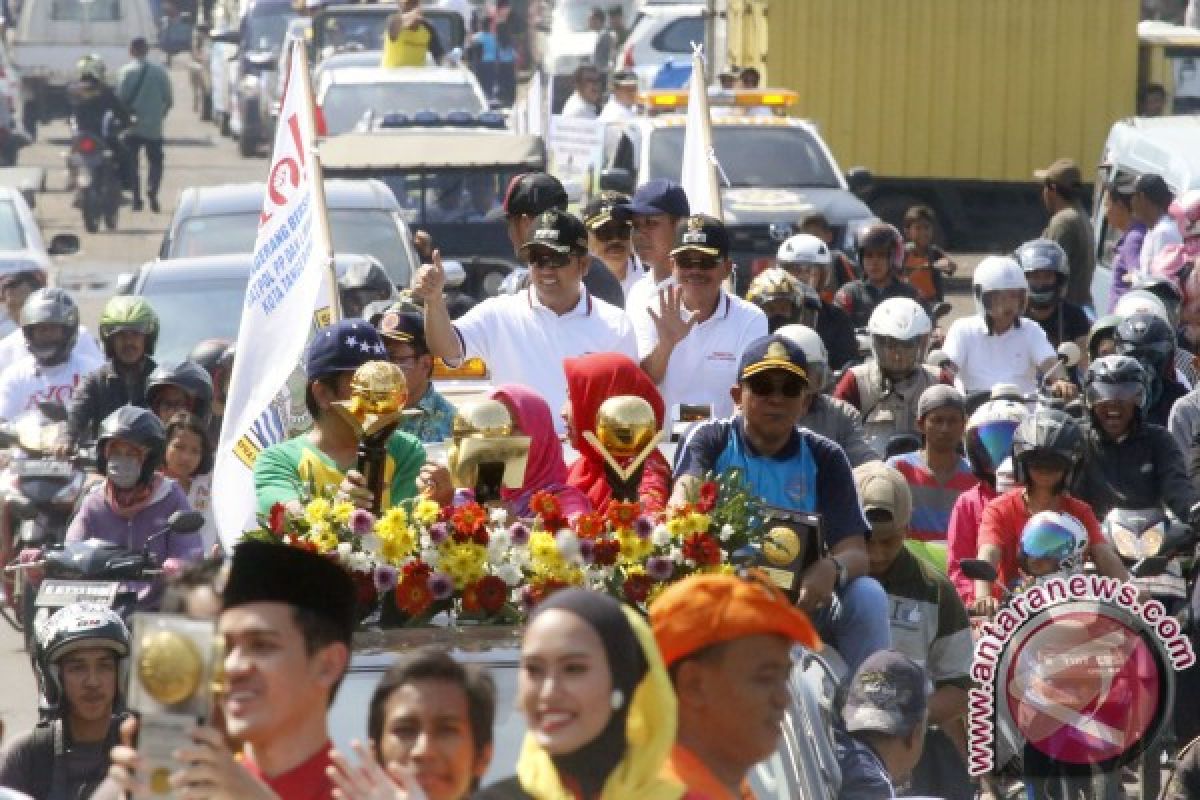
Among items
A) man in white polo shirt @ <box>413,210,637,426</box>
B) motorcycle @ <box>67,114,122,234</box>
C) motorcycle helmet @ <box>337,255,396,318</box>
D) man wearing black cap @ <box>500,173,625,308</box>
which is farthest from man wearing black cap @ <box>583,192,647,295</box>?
motorcycle @ <box>67,114,122,234</box>

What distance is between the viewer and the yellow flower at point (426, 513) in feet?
23.9

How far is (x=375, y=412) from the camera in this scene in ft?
25.8

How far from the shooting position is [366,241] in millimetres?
18016

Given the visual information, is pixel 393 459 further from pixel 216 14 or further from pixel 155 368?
pixel 216 14

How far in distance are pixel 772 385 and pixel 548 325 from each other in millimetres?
1830

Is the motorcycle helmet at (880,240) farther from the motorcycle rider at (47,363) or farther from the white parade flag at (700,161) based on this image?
the motorcycle rider at (47,363)

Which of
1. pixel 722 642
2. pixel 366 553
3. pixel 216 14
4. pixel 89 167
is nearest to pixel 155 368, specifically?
pixel 366 553

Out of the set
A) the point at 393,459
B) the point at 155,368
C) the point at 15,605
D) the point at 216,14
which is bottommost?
the point at 216,14

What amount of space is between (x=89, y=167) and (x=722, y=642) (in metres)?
26.0

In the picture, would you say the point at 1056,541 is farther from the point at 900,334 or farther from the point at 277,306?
the point at 277,306

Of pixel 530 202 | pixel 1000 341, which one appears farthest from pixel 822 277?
pixel 530 202

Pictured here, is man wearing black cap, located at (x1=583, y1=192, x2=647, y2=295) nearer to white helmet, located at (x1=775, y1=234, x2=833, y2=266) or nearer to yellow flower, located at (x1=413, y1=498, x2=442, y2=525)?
white helmet, located at (x1=775, y1=234, x2=833, y2=266)

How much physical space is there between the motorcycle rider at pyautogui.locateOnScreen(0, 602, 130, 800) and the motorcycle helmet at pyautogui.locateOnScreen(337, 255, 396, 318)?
5354mm

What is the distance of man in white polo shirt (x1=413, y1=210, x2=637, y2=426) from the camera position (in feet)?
33.4
